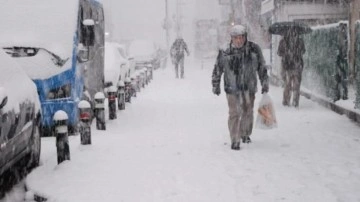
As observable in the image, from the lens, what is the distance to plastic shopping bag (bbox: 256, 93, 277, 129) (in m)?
9.30

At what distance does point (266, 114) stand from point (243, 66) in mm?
888

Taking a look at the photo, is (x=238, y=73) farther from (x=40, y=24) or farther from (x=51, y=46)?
(x=40, y=24)

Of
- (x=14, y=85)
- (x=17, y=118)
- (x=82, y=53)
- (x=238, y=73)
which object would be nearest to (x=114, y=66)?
(x=82, y=53)

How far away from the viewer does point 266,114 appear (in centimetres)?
934

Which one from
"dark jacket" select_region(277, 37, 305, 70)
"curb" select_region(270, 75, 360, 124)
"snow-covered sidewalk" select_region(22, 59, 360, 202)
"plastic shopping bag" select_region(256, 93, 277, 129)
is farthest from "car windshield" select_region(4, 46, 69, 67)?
"dark jacket" select_region(277, 37, 305, 70)

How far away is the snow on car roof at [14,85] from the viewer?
6625 millimetres

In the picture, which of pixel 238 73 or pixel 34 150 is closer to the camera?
pixel 34 150

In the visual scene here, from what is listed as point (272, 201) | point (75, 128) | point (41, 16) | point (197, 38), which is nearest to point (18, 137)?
point (272, 201)

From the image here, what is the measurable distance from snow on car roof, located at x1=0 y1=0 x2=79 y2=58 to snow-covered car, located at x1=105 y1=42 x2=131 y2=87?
514 cm

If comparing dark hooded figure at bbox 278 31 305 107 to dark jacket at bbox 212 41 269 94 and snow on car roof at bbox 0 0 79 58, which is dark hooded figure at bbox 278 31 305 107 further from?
snow on car roof at bbox 0 0 79 58

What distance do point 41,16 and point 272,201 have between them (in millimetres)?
6435

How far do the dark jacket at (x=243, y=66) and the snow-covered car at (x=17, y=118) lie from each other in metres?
2.95

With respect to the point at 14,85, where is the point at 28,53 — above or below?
above

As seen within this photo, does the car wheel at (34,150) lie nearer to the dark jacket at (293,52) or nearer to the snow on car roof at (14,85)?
the snow on car roof at (14,85)
